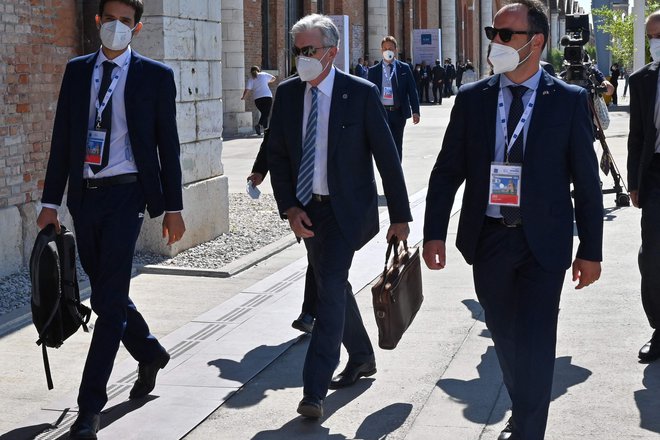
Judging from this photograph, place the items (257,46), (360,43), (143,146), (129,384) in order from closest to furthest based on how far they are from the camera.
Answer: (143,146) → (129,384) → (257,46) → (360,43)

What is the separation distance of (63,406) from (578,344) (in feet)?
9.39

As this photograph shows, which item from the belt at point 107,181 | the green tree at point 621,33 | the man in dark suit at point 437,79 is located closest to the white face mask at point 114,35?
the belt at point 107,181

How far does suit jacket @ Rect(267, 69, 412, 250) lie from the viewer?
212 inches

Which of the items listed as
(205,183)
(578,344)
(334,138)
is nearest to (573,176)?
(334,138)

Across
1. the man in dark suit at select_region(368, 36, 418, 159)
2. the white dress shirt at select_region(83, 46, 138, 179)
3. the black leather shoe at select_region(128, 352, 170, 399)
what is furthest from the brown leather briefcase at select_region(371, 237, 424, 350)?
the man in dark suit at select_region(368, 36, 418, 159)

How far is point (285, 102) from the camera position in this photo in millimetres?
5551

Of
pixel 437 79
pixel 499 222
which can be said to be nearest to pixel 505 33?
pixel 499 222

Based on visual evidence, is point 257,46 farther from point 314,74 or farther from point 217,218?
point 314,74

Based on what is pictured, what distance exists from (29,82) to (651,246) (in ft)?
16.4

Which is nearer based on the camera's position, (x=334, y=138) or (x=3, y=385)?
(x=334, y=138)

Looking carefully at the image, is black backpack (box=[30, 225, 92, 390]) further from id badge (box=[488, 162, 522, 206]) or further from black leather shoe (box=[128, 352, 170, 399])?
id badge (box=[488, 162, 522, 206])

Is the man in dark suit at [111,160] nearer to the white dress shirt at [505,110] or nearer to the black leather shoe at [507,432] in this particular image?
the white dress shirt at [505,110]

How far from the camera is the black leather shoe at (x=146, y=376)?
18.5 feet

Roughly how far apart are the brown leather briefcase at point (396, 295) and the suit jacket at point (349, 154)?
19cm
